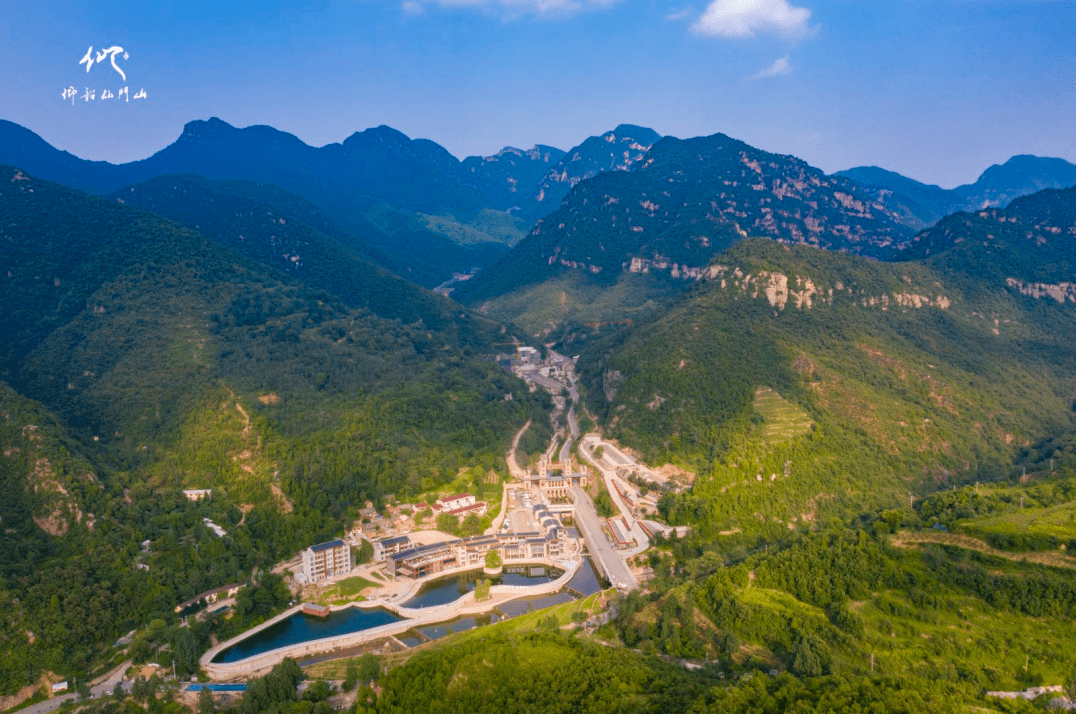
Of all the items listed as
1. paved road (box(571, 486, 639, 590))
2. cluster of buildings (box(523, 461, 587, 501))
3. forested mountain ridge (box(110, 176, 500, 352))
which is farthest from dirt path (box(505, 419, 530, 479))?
forested mountain ridge (box(110, 176, 500, 352))

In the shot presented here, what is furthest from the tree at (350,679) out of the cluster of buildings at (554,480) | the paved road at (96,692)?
the cluster of buildings at (554,480)

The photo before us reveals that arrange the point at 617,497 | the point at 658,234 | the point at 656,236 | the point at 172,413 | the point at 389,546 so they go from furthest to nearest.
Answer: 1. the point at 658,234
2. the point at 656,236
3. the point at 617,497
4. the point at 172,413
5. the point at 389,546

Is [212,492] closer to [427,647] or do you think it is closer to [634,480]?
[427,647]

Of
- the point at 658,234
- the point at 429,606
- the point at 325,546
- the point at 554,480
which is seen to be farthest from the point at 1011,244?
the point at 325,546

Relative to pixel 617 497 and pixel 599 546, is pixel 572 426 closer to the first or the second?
pixel 617 497

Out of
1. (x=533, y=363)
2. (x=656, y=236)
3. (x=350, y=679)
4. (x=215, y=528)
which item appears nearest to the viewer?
(x=350, y=679)

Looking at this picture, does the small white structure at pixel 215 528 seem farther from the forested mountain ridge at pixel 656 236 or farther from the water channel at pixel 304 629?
the forested mountain ridge at pixel 656 236

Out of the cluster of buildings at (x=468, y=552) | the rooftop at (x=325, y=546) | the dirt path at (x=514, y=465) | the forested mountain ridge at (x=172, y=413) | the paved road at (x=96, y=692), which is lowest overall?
the paved road at (x=96, y=692)
